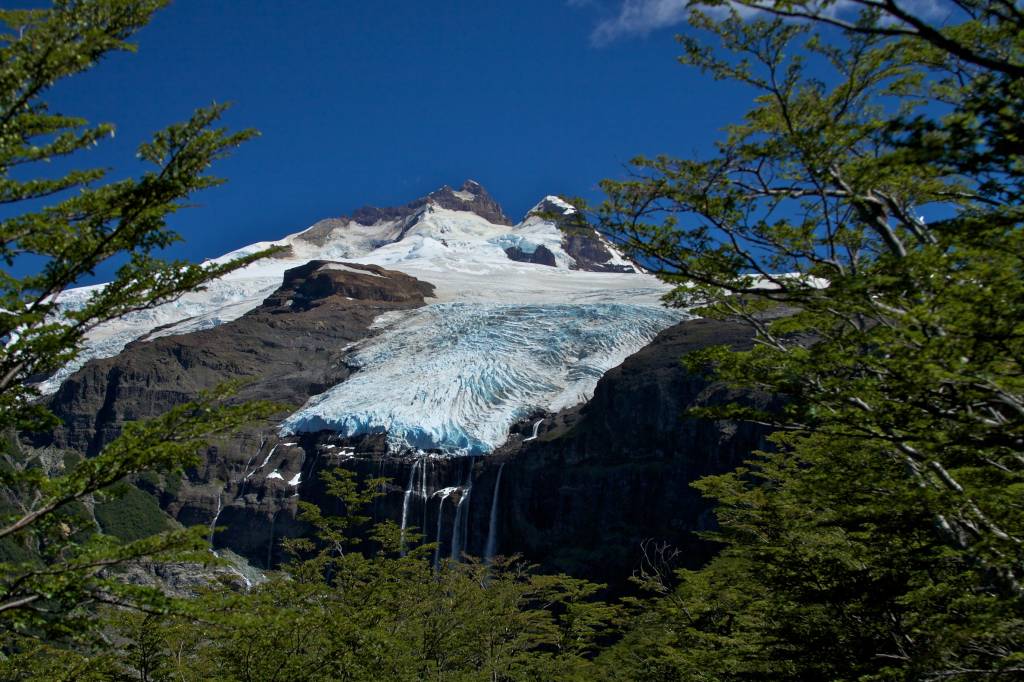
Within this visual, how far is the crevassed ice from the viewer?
7600 centimetres

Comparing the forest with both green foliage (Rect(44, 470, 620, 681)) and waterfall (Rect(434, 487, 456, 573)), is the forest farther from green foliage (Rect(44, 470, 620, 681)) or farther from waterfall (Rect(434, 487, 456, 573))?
waterfall (Rect(434, 487, 456, 573))

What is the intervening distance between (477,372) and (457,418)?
8.98m

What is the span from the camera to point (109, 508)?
85.6 metres

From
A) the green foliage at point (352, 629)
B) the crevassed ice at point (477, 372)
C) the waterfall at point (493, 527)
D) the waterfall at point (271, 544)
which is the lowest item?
the waterfall at point (271, 544)

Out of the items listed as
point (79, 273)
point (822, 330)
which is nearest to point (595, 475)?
point (822, 330)

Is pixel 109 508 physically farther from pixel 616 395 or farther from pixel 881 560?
pixel 881 560

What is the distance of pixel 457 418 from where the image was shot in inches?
3017

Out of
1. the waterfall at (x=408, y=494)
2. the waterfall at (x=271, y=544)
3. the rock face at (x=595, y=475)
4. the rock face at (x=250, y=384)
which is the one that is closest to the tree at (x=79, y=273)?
the rock face at (x=595, y=475)

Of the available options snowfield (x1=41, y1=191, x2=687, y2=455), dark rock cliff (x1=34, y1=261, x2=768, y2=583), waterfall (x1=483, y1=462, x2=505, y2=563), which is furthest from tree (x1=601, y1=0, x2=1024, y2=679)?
snowfield (x1=41, y1=191, x2=687, y2=455)

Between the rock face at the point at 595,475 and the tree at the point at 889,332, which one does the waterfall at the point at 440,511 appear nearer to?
the rock face at the point at 595,475

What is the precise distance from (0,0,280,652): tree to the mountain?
135 feet

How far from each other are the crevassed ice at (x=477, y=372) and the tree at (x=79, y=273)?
64.6 meters

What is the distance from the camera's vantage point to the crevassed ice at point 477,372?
7600cm

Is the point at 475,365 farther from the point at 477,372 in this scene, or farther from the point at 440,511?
the point at 440,511
